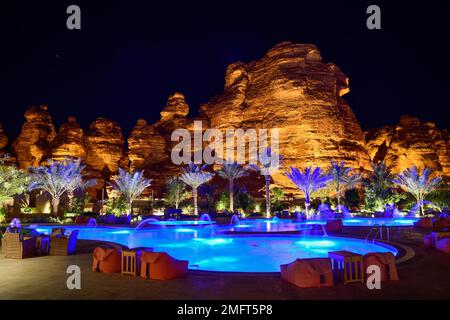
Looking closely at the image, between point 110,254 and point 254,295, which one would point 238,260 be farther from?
point 254,295

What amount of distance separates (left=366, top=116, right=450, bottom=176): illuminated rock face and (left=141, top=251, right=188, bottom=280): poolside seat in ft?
195

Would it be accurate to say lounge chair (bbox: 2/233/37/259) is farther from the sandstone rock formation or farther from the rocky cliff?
the sandstone rock formation

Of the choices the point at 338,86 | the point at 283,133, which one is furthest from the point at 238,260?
the point at 338,86

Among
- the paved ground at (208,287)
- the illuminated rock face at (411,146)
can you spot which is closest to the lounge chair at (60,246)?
the paved ground at (208,287)

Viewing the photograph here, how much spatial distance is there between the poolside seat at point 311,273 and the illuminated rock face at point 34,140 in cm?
6000

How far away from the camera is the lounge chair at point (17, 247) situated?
8.98 metres

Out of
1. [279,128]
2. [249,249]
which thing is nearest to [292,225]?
[249,249]

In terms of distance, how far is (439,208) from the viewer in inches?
1037

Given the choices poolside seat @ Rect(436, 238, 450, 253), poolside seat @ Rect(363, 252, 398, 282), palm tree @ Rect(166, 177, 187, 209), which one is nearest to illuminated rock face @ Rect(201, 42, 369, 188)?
palm tree @ Rect(166, 177, 187, 209)

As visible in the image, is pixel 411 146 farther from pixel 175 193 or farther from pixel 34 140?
A: pixel 34 140

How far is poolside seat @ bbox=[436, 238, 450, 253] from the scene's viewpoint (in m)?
8.93

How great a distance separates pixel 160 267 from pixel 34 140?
62073mm

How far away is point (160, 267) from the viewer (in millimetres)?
6375

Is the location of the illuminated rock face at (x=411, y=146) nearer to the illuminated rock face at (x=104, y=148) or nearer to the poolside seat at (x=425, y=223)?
the illuminated rock face at (x=104, y=148)
